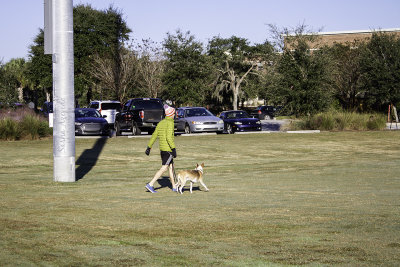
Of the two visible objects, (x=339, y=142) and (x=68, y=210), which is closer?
(x=68, y=210)

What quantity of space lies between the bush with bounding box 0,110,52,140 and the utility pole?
13671mm

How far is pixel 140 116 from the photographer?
3300cm

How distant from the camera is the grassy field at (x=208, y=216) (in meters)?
7.25

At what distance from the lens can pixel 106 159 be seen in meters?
23.4

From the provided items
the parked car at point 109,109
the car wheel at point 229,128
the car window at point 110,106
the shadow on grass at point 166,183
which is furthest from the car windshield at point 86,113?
the shadow on grass at point 166,183

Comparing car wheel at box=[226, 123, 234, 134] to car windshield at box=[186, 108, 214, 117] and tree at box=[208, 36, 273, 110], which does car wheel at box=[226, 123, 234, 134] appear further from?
tree at box=[208, 36, 273, 110]

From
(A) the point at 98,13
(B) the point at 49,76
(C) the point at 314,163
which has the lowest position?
(C) the point at 314,163

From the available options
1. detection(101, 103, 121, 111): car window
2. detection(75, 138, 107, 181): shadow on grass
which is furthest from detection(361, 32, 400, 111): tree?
detection(75, 138, 107, 181): shadow on grass

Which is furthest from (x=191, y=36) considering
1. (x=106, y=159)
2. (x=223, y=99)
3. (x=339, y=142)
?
(x=106, y=159)

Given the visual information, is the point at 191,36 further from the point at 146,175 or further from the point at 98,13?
the point at 146,175

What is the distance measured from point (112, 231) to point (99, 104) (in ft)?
104

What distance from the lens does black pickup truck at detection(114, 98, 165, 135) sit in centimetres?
3297

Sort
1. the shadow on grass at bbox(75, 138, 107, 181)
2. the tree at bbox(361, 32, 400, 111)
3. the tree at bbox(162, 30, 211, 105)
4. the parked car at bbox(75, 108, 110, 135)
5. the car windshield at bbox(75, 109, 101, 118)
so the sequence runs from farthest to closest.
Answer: the tree at bbox(162, 30, 211, 105) → the tree at bbox(361, 32, 400, 111) → the car windshield at bbox(75, 109, 101, 118) → the parked car at bbox(75, 108, 110, 135) → the shadow on grass at bbox(75, 138, 107, 181)

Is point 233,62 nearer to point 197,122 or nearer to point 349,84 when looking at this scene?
point 349,84
